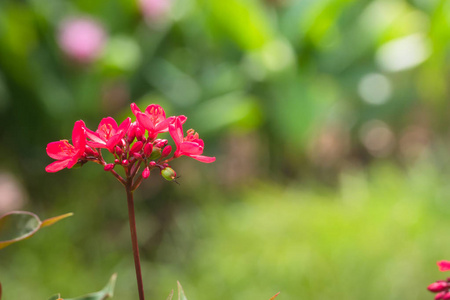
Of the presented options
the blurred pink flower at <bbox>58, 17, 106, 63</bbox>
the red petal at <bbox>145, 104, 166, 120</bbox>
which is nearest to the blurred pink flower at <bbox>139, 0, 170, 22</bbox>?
the blurred pink flower at <bbox>58, 17, 106, 63</bbox>

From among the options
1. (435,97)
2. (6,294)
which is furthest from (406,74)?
(6,294)

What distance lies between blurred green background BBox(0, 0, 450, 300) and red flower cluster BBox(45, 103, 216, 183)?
2.88 feet

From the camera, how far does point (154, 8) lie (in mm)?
1718

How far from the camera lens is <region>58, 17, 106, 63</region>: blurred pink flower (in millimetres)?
1587

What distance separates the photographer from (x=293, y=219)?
4.34 feet

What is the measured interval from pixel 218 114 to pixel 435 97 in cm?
96

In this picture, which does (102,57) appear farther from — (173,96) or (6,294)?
(6,294)

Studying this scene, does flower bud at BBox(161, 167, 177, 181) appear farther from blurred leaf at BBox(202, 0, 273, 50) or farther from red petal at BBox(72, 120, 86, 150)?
blurred leaf at BBox(202, 0, 273, 50)

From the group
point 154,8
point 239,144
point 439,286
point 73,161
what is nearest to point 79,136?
point 73,161

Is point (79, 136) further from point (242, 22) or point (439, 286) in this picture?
point (242, 22)

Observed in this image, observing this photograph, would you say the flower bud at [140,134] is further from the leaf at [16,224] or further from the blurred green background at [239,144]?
the blurred green background at [239,144]

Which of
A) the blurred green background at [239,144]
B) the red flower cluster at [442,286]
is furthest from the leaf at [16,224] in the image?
the blurred green background at [239,144]

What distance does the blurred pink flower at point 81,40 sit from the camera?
1587mm

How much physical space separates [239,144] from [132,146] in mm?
Answer: 2050
